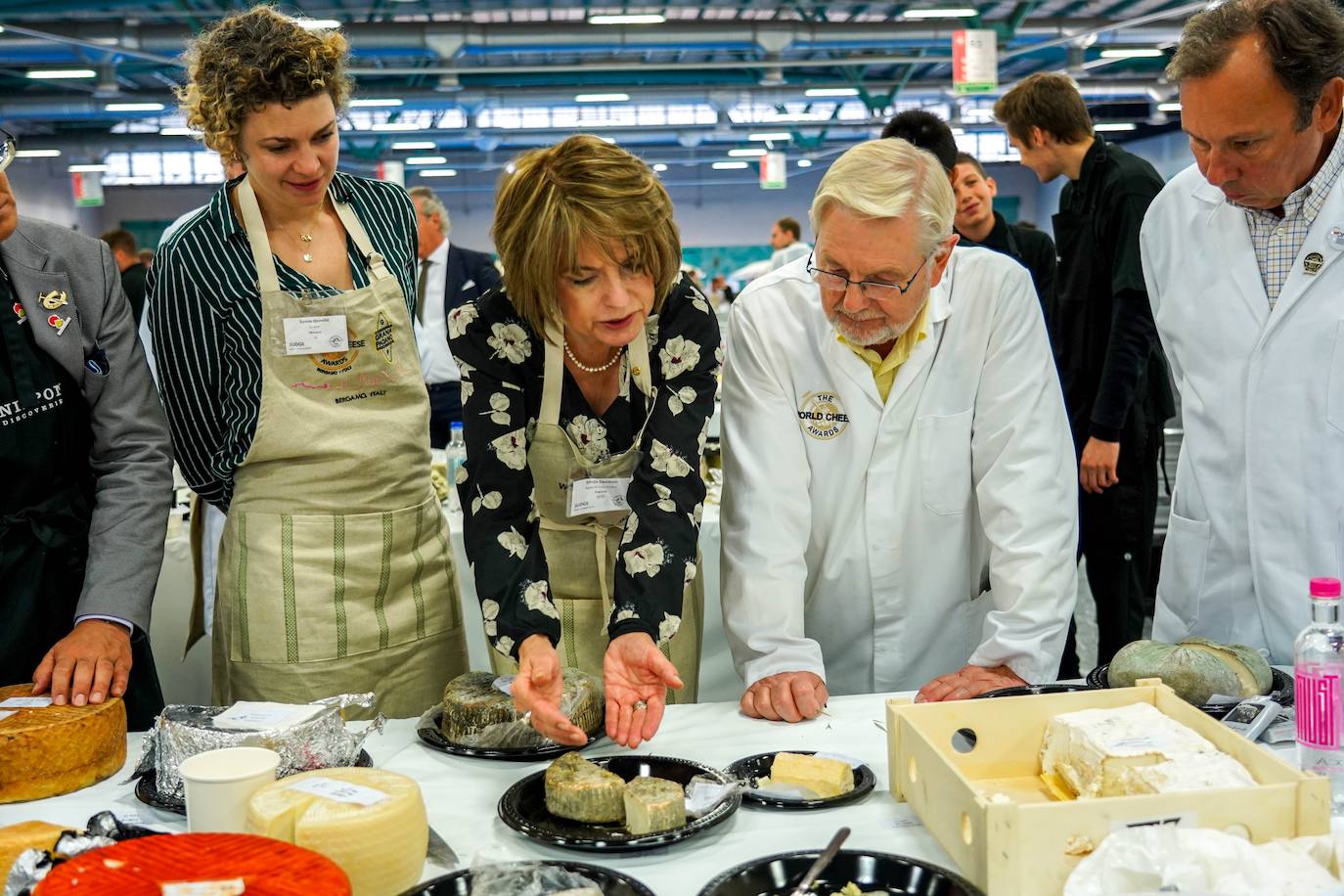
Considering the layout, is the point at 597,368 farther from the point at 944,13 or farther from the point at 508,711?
the point at 944,13

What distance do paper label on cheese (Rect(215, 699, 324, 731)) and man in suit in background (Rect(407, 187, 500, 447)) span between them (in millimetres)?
3875

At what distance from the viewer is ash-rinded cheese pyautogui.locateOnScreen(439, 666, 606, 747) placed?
1.59 m

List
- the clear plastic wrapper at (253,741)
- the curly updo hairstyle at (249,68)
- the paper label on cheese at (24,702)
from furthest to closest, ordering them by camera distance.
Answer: the curly updo hairstyle at (249,68) < the paper label on cheese at (24,702) < the clear plastic wrapper at (253,741)

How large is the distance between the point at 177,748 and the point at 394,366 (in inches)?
33.4

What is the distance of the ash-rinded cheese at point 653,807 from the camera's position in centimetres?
130

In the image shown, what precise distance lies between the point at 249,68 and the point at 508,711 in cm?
111

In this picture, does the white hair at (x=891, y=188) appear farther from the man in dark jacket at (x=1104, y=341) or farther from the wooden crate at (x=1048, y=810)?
the man in dark jacket at (x=1104, y=341)

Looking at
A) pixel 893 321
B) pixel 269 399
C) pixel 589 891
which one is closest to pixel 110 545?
pixel 269 399

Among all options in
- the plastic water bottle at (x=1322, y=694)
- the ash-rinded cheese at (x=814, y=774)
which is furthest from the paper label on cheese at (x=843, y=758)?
the plastic water bottle at (x=1322, y=694)

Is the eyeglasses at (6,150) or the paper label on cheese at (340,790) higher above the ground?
the eyeglasses at (6,150)

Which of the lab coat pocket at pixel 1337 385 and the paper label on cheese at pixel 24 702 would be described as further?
the lab coat pocket at pixel 1337 385

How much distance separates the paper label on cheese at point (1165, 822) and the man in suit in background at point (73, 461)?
131 centimetres

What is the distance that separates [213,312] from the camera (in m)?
1.97

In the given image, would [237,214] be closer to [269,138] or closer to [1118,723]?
A: [269,138]
